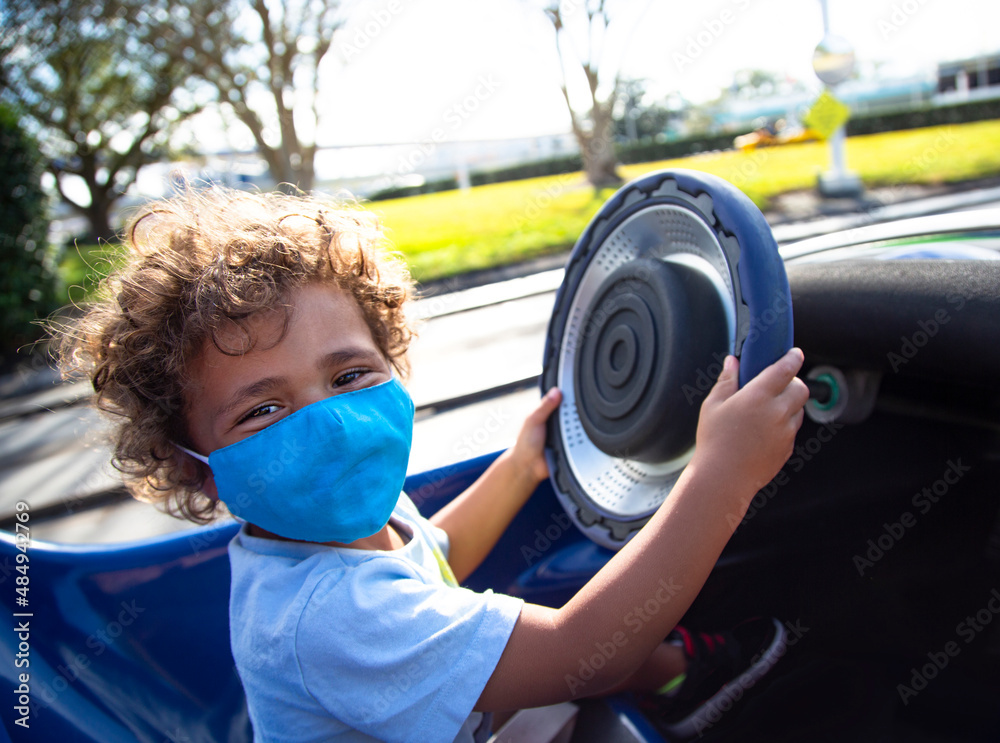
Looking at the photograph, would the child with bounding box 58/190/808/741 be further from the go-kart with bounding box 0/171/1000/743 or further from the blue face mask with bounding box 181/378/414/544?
the go-kart with bounding box 0/171/1000/743

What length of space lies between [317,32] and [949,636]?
13.7 meters

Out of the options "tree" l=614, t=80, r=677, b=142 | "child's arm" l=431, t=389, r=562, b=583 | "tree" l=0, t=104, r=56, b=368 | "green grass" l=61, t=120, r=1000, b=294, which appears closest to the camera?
"child's arm" l=431, t=389, r=562, b=583

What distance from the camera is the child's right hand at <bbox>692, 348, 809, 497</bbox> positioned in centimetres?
97

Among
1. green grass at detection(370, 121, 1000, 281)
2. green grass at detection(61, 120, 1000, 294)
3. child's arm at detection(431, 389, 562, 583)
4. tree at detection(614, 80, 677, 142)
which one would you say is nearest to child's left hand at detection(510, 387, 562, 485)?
child's arm at detection(431, 389, 562, 583)

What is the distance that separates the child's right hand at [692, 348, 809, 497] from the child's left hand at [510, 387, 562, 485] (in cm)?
62

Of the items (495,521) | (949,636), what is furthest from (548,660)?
(949,636)

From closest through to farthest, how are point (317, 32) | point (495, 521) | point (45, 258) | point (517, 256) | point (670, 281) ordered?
point (670, 281) → point (495, 521) → point (45, 258) → point (517, 256) → point (317, 32)

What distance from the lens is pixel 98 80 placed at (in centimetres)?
1880

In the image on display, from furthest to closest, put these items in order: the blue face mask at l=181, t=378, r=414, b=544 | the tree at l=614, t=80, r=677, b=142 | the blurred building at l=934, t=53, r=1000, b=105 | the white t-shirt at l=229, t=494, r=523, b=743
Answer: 1. the blurred building at l=934, t=53, r=1000, b=105
2. the tree at l=614, t=80, r=677, b=142
3. the blue face mask at l=181, t=378, r=414, b=544
4. the white t-shirt at l=229, t=494, r=523, b=743

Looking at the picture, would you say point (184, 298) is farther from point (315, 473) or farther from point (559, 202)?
point (559, 202)

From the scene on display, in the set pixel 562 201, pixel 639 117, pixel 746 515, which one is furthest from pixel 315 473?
pixel 639 117

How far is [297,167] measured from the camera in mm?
13523

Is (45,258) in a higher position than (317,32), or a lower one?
lower

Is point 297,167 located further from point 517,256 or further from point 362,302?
point 362,302
